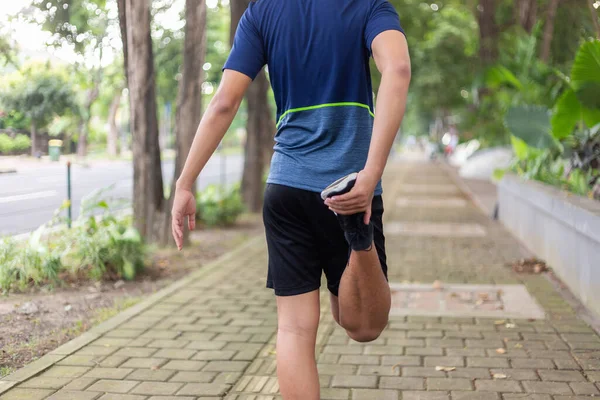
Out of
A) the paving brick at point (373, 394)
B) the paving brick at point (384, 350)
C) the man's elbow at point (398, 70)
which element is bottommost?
the paving brick at point (384, 350)

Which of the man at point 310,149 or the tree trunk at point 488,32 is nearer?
the man at point 310,149

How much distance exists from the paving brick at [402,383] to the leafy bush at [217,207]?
7.71 metres

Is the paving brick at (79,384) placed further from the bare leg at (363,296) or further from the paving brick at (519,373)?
the paving brick at (519,373)

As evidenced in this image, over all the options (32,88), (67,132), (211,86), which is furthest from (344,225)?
(211,86)

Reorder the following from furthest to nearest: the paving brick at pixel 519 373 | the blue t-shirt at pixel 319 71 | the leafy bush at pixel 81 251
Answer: the leafy bush at pixel 81 251 < the paving brick at pixel 519 373 < the blue t-shirt at pixel 319 71

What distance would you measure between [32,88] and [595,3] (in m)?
4.95

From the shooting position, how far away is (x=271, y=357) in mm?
4648

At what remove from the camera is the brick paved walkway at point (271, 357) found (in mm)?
3943

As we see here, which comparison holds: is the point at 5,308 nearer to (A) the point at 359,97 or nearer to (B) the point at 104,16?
(A) the point at 359,97

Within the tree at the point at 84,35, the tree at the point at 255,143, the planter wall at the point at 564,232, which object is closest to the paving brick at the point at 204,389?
the planter wall at the point at 564,232

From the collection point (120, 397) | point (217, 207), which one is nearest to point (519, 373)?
point (120, 397)

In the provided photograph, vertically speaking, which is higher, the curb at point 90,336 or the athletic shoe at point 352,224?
the athletic shoe at point 352,224

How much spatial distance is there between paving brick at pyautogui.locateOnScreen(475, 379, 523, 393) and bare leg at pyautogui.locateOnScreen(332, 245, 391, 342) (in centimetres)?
138

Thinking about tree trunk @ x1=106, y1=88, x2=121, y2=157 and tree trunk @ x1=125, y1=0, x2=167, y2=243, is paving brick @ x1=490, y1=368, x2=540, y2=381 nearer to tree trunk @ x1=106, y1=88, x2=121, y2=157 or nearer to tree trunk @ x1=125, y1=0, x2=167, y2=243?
tree trunk @ x1=125, y1=0, x2=167, y2=243
